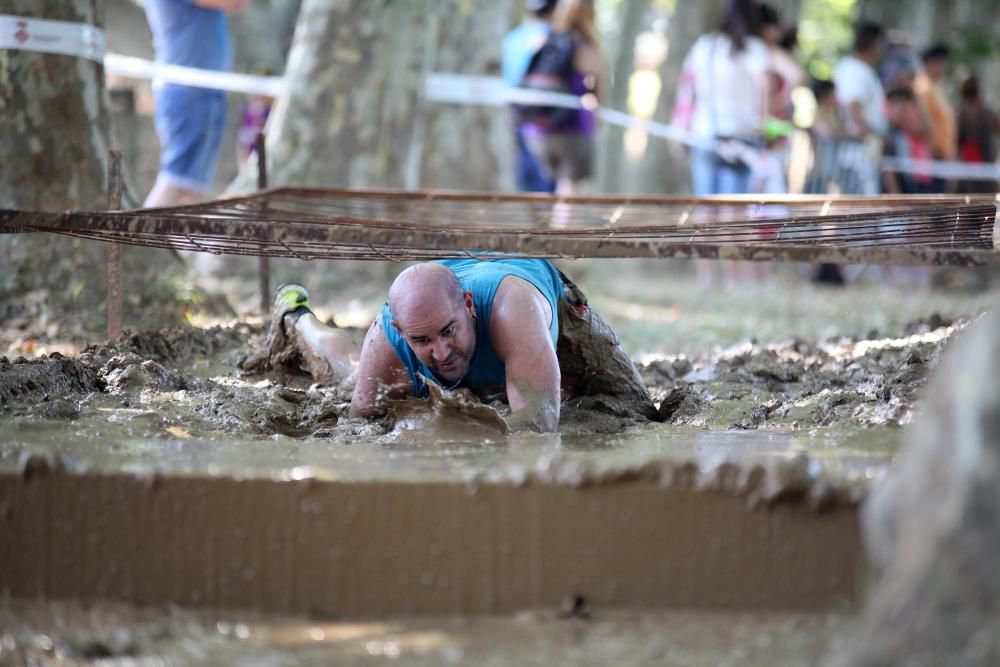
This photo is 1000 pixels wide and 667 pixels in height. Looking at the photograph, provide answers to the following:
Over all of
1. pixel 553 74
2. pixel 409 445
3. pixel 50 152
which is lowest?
pixel 409 445

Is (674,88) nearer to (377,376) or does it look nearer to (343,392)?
(343,392)

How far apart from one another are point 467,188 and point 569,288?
17.2 feet

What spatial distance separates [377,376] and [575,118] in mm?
4997

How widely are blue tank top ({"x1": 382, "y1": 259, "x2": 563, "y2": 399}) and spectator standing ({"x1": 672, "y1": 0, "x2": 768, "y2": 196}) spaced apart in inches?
209

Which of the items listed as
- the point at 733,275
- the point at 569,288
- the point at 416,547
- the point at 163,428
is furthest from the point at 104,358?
the point at 733,275

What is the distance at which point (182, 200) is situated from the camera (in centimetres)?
673

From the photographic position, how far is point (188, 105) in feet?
22.2

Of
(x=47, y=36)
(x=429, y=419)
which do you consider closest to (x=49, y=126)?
(x=47, y=36)

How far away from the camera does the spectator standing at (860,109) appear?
10328mm

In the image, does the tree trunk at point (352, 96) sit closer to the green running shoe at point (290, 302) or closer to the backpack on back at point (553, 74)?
the backpack on back at point (553, 74)

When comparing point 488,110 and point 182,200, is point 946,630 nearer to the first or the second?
point 182,200

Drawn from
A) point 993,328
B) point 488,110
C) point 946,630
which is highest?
point 488,110

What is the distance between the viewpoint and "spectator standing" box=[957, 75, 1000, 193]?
1211 cm

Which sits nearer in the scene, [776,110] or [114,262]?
[114,262]
